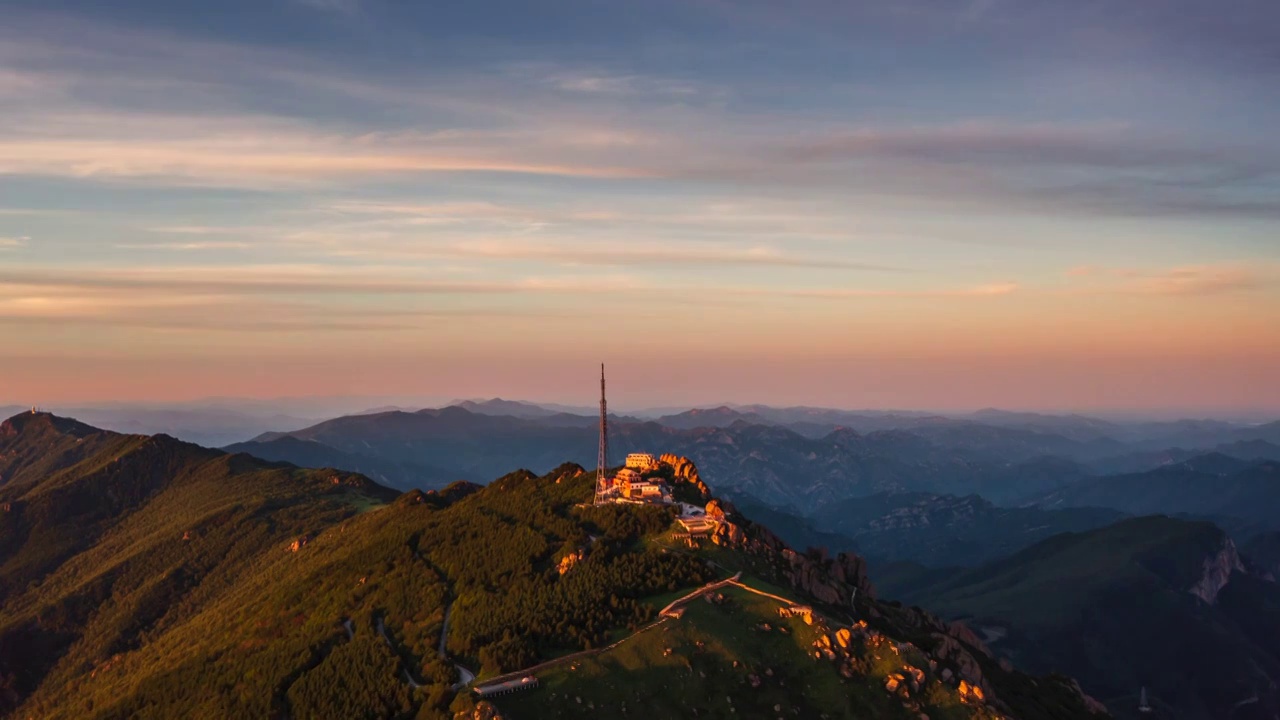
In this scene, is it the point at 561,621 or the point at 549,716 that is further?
the point at 561,621

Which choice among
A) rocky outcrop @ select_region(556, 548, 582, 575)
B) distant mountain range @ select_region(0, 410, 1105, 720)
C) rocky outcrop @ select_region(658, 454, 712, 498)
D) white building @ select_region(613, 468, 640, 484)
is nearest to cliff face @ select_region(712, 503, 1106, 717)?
distant mountain range @ select_region(0, 410, 1105, 720)

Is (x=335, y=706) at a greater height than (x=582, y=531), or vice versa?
(x=582, y=531)

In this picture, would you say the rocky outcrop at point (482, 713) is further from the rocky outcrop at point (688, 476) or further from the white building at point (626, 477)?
the rocky outcrop at point (688, 476)

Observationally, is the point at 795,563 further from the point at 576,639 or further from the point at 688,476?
the point at 576,639

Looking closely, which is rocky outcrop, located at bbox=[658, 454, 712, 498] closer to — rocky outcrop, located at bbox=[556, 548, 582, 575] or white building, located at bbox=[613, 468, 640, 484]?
white building, located at bbox=[613, 468, 640, 484]

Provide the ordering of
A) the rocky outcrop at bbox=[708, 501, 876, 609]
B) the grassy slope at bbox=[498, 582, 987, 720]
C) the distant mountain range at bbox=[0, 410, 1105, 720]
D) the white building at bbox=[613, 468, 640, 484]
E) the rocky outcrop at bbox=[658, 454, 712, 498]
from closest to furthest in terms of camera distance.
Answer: the grassy slope at bbox=[498, 582, 987, 720] → the distant mountain range at bbox=[0, 410, 1105, 720] → the rocky outcrop at bbox=[708, 501, 876, 609] → the white building at bbox=[613, 468, 640, 484] → the rocky outcrop at bbox=[658, 454, 712, 498]

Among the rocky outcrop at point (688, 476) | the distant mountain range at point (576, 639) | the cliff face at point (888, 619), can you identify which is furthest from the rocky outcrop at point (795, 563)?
the rocky outcrop at point (688, 476)

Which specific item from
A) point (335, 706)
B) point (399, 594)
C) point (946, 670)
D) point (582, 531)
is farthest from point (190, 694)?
point (946, 670)

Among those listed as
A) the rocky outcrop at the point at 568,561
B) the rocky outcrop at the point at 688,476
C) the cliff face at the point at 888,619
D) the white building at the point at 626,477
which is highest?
the white building at the point at 626,477

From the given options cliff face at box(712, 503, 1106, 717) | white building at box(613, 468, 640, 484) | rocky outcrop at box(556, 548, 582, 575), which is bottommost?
cliff face at box(712, 503, 1106, 717)

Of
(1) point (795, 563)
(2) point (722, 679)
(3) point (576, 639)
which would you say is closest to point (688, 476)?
(1) point (795, 563)

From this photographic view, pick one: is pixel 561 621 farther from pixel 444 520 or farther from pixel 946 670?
pixel 444 520
